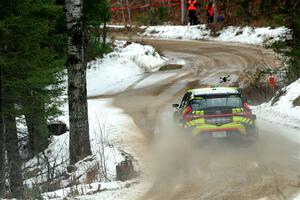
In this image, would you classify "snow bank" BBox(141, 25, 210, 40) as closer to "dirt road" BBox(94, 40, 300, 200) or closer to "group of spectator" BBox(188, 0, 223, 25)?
"group of spectator" BBox(188, 0, 223, 25)

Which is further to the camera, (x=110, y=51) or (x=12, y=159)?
(x=110, y=51)

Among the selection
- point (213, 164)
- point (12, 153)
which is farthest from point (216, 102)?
point (12, 153)

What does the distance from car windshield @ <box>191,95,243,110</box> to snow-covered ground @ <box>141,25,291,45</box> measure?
2038 centimetres

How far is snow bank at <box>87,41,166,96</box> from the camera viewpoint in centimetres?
2964

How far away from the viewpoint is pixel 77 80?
1224 centimetres

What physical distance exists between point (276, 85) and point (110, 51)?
1464 centimetres

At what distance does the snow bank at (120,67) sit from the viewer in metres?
29.6

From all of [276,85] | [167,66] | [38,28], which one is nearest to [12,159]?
[38,28]

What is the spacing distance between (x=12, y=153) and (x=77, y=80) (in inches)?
133

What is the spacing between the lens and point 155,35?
5131cm

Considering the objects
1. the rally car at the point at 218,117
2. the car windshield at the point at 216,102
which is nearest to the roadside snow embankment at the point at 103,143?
the rally car at the point at 218,117

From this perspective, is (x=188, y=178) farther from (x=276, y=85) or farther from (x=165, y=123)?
(x=276, y=85)

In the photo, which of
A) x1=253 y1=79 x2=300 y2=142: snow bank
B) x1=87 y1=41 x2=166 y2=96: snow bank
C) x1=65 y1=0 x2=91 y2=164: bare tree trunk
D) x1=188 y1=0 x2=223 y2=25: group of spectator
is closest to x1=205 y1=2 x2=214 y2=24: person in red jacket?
x1=188 y1=0 x2=223 y2=25: group of spectator

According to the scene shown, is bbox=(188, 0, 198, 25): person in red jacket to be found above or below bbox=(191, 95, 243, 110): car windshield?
above
